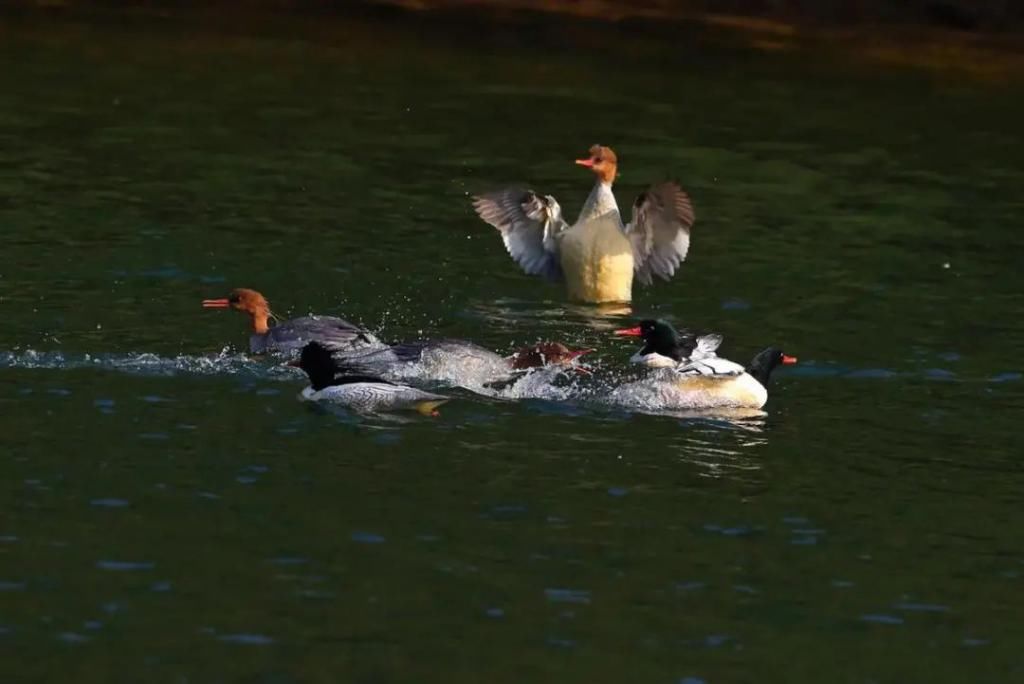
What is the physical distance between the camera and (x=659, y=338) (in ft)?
55.6

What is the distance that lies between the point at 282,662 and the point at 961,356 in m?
8.40

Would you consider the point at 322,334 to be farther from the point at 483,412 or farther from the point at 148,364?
the point at 483,412

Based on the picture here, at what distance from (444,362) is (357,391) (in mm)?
1084

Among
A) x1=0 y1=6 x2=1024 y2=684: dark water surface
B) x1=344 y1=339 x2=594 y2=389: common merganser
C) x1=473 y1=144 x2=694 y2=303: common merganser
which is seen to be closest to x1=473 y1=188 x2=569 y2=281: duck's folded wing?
x1=473 y1=144 x2=694 y2=303: common merganser

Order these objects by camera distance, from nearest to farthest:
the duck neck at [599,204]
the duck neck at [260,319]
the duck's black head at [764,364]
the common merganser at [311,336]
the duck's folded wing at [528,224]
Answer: the duck's black head at [764,364]
the common merganser at [311,336]
the duck neck at [260,319]
the duck neck at [599,204]
the duck's folded wing at [528,224]

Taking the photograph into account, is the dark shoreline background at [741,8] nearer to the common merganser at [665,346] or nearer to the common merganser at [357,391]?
the common merganser at [665,346]

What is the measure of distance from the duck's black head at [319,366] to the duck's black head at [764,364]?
291 centimetres

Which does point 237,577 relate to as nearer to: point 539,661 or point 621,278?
point 539,661

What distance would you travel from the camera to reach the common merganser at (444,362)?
16344mm

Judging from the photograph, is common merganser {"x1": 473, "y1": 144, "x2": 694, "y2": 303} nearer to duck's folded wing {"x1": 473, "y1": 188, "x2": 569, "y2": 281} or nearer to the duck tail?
duck's folded wing {"x1": 473, "y1": 188, "x2": 569, "y2": 281}

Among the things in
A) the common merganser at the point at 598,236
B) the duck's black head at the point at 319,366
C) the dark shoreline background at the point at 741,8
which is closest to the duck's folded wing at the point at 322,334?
the duck's black head at the point at 319,366

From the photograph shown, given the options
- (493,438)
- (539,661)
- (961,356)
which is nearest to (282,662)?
(539,661)

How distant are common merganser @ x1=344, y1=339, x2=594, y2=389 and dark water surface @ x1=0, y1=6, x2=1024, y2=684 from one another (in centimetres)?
65

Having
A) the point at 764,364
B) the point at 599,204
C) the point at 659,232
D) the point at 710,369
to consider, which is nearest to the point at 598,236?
the point at 599,204
